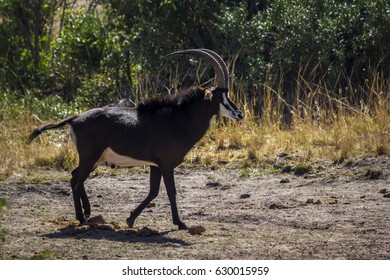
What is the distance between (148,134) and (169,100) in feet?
1.75

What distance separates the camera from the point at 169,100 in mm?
11039

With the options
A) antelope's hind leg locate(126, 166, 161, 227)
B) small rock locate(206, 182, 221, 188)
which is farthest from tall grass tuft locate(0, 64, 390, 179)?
antelope's hind leg locate(126, 166, 161, 227)

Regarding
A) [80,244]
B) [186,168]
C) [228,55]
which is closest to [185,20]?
[228,55]

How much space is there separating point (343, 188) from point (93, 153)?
3.73 m

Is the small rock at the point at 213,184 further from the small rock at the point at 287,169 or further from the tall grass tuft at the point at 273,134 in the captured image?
the small rock at the point at 287,169

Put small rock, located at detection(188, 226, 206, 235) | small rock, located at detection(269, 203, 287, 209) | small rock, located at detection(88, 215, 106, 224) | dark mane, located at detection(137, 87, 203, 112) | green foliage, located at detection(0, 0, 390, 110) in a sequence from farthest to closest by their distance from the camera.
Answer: green foliage, located at detection(0, 0, 390, 110)
small rock, located at detection(269, 203, 287, 209)
dark mane, located at detection(137, 87, 203, 112)
small rock, located at detection(88, 215, 106, 224)
small rock, located at detection(188, 226, 206, 235)

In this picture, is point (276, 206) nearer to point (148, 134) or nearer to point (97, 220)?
point (148, 134)

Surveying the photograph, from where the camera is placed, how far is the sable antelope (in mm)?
10617

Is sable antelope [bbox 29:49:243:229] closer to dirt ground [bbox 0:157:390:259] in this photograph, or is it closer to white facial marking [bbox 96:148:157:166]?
white facial marking [bbox 96:148:157:166]

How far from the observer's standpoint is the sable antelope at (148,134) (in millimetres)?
10617

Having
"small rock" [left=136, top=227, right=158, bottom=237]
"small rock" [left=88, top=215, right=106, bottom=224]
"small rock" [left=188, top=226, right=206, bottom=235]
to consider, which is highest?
"small rock" [left=136, top=227, right=158, bottom=237]

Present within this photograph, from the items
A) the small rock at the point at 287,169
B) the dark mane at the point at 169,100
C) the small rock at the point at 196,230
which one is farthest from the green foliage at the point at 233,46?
the small rock at the point at 196,230

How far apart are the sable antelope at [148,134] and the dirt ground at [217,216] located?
0.46 m

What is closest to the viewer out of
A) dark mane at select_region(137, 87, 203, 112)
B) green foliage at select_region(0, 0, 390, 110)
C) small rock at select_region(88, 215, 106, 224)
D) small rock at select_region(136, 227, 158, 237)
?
small rock at select_region(136, 227, 158, 237)
